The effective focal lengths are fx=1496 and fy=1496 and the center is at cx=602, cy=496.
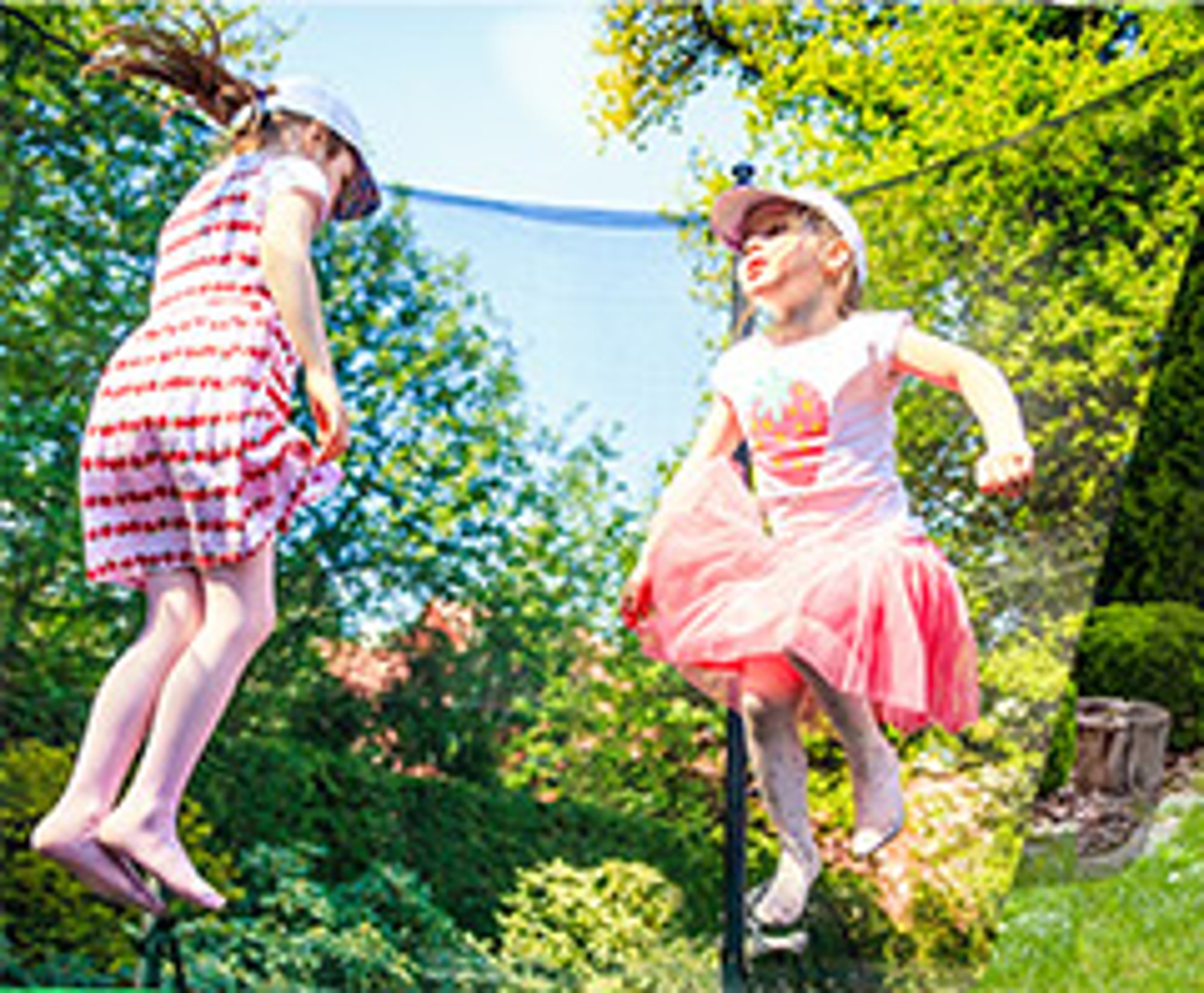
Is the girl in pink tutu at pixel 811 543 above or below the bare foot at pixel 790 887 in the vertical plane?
above

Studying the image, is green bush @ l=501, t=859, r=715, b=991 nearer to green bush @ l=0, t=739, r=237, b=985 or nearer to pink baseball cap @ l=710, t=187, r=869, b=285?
green bush @ l=0, t=739, r=237, b=985

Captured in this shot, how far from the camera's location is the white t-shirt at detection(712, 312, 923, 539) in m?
1.87

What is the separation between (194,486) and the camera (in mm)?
1711

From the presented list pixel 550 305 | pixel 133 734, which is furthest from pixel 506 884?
pixel 133 734

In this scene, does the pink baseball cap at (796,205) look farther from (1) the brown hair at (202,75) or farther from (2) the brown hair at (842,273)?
(1) the brown hair at (202,75)

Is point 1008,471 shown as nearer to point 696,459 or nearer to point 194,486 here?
point 696,459

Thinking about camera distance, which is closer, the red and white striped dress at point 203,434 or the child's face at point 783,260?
the red and white striped dress at point 203,434

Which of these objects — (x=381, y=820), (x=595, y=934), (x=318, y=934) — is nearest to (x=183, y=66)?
(x=381, y=820)

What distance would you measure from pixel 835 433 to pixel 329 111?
767 millimetres

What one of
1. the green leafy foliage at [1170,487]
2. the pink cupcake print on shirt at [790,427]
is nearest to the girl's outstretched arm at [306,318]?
the pink cupcake print on shirt at [790,427]

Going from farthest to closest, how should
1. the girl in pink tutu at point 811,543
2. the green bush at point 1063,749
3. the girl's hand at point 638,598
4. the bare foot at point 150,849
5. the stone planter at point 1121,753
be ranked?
the stone planter at point 1121,753, the green bush at point 1063,749, the girl's hand at point 638,598, the girl in pink tutu at point 811,543, the bare foot at point 150,849

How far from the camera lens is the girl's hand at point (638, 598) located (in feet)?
6.47

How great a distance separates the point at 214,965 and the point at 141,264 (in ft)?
4.45

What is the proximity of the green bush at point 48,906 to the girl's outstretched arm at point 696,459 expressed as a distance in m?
1.24
